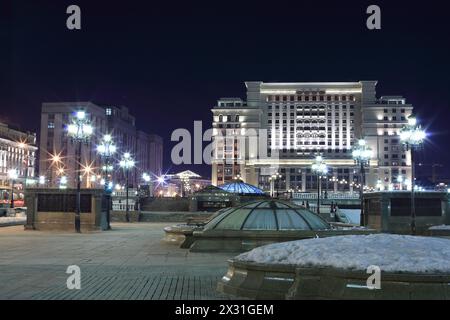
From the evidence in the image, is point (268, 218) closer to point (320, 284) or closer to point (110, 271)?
point (110, 271)

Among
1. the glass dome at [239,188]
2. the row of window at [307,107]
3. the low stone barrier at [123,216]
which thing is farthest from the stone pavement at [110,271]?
the row of window at [307,107]

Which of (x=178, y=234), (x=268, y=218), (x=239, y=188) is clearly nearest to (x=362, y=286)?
(x=268, y=218)

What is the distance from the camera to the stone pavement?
11.3m

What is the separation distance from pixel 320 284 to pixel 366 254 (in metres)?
0.95

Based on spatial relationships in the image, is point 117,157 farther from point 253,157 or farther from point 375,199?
point 375,199

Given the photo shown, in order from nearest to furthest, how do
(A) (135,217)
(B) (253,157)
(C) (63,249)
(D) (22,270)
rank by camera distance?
(D) (22,270), (C) (63,249), (A) (135,217), (B) (253,157)

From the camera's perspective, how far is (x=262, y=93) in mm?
169500

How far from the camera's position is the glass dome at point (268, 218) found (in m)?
20.2

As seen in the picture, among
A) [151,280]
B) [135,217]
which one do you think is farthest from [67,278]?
[135,217]

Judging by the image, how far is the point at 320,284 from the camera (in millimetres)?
9703

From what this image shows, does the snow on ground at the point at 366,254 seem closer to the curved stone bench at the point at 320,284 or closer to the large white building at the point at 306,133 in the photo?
the curved stone bench at the point at 320,284

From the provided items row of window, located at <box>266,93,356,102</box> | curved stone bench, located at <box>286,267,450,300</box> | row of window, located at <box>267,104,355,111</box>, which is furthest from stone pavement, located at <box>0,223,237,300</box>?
row of window, located at <box>266,93,356,102</box>

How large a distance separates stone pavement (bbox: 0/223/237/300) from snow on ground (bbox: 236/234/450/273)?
55.5 inches
